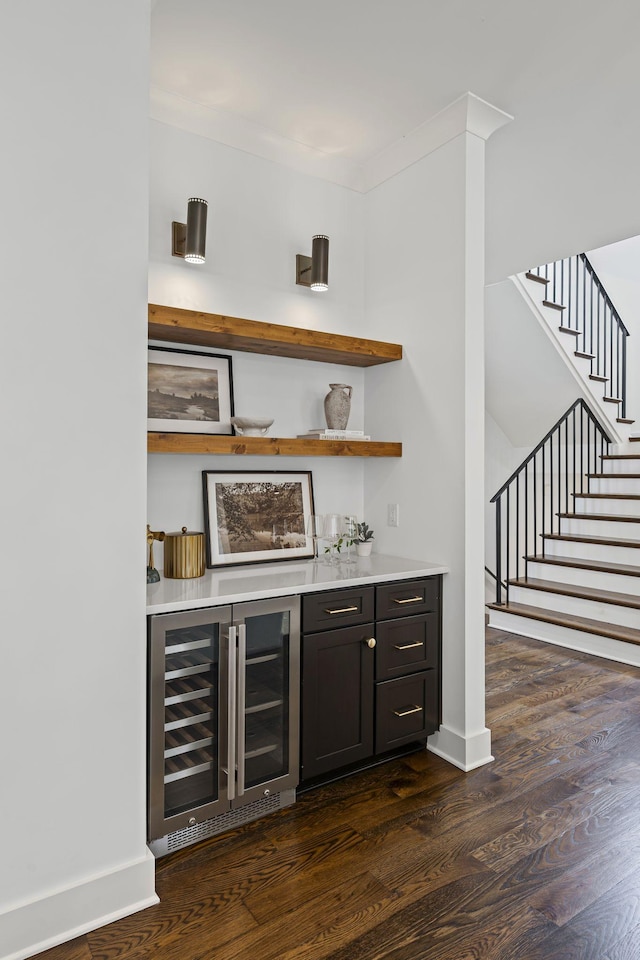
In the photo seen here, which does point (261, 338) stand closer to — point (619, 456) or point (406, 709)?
point (406, 709)

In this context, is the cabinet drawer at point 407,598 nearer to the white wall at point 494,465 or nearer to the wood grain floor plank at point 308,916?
the wood grain floor plank at point 308,916

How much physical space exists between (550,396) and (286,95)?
4.23 meters

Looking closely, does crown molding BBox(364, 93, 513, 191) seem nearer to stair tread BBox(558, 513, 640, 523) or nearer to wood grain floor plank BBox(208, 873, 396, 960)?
wood grain floor plank BBox(208, 873, 396, 960)

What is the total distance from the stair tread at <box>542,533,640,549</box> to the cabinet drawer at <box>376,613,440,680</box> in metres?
2.89

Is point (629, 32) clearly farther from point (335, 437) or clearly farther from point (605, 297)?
point (605, 297)

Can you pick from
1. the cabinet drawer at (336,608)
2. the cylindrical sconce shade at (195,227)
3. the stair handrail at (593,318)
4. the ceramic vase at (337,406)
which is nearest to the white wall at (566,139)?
the cylindrical sconce shade at (195,227)

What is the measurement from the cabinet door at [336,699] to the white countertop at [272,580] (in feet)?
0.71

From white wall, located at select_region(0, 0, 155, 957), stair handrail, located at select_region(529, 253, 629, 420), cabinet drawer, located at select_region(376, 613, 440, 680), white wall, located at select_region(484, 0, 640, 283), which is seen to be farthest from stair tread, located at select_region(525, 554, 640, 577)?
white wall, located at select_region(0, 0, 155, 957)

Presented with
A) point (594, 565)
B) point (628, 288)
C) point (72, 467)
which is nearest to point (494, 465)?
point (594, 565)

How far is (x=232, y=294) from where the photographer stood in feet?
9.07

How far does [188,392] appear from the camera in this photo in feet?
8.56

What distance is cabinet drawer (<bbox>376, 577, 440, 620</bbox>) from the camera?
2551mm

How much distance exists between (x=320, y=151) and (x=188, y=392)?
1.46 meters

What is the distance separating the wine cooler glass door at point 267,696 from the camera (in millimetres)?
2143
